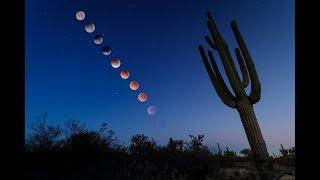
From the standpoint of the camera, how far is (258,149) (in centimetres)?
1191

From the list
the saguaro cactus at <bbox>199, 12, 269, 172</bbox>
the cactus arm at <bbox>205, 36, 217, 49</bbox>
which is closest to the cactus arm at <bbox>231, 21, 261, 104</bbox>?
the saguaro cactus at <bbox>199, 12, 269, 172</bbox>

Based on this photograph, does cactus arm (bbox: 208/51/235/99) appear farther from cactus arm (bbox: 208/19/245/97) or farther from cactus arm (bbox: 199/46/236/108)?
cactus arm (bbox: 208/19/245/97)

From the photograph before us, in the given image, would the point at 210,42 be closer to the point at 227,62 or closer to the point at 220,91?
the point at 227,62

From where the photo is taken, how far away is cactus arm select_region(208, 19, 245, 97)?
40.2 feet

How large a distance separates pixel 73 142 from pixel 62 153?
1232 millimetres

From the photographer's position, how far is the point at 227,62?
12438mm

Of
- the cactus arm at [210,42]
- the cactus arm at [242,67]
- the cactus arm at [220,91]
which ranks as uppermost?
the cactus arm at [210,42]

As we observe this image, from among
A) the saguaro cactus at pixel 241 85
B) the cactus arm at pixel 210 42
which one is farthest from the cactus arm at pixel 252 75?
the cactus arm at pixel 210 42

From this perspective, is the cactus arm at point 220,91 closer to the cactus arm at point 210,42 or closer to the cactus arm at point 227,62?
the cactus arm at point 227,62

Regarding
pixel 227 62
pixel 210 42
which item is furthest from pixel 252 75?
pixel 210 42

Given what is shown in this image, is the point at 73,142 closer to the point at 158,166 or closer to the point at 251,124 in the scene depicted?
the point at 158,166

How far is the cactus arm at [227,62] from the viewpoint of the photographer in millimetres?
12262
